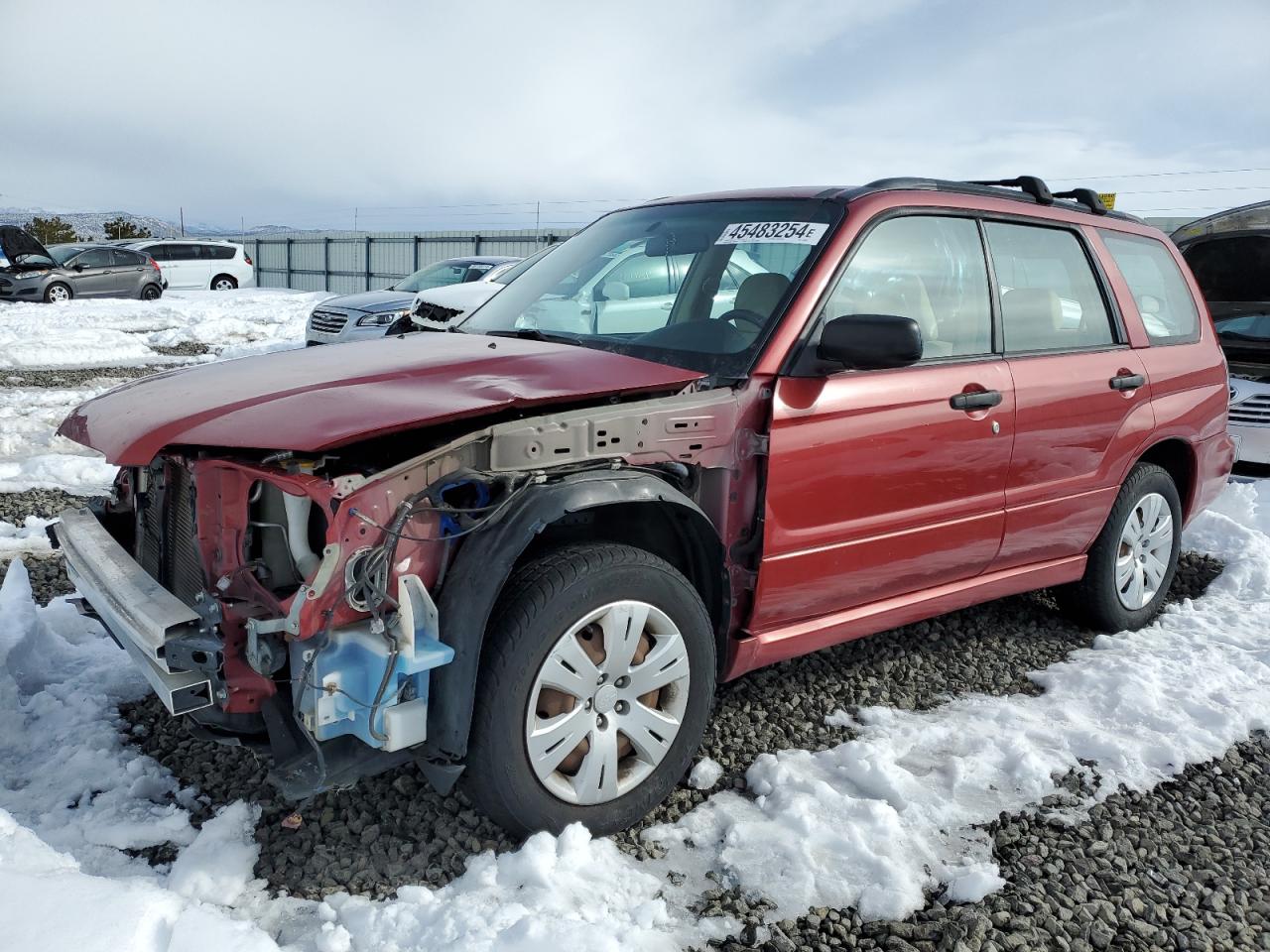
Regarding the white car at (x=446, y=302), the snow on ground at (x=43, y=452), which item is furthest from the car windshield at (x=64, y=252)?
the white car at (x=446, y=302)

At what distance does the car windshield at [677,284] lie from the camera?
3.17 metres

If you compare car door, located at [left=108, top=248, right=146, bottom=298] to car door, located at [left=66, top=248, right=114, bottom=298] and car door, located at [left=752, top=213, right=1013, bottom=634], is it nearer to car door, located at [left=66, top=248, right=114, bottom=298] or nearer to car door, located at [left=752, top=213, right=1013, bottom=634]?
car door, located at [left=66, top=248, right=114, bottom=298]

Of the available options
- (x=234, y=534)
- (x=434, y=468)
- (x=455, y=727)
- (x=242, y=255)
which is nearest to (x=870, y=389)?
(x=434, y=468)

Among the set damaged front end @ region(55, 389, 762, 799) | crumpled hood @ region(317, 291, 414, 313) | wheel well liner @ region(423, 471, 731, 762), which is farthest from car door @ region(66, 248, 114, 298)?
wheel well liner @ region(423, 471, 731, 762)

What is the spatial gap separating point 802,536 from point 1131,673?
183 centimetres

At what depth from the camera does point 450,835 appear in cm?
274

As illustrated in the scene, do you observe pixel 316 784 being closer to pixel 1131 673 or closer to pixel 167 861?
pixel 167 861

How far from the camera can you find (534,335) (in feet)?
11.6

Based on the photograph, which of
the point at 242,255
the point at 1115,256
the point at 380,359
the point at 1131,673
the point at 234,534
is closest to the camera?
the point at 234,534

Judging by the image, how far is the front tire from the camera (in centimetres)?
250

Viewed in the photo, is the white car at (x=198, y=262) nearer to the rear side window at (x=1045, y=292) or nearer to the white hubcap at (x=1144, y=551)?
the rear side window at (x=1045, y=292)

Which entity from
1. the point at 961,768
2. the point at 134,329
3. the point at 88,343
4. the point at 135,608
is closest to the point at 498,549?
the point at 135,608

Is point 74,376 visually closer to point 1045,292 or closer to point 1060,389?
point 1045,292

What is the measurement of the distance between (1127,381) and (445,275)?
390 inches
